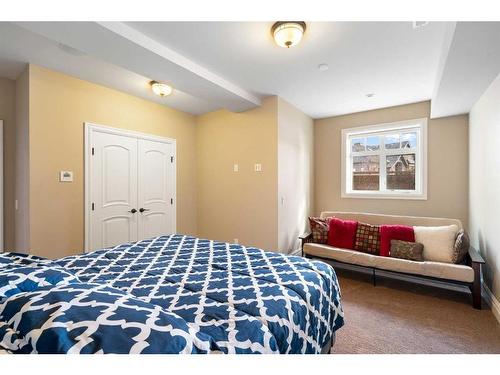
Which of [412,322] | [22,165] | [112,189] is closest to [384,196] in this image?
[412,322]

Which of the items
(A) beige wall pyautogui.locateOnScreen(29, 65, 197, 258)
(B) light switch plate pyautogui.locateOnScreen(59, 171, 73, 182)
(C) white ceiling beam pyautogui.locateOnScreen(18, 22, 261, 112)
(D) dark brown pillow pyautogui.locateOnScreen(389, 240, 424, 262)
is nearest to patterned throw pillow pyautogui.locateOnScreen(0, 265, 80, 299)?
(C) white ceiling beam pyautogui.locateOnScreen(18, 22, 261, 112)

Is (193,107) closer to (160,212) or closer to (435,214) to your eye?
(160,212)

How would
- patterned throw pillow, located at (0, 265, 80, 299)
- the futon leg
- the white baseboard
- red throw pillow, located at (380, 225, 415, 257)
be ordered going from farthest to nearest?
1. red throw pillow, located at (380, 225, 415, 257)
2. the futon leg
3. the white baseboard
4. patterned throw pillow, located at (0, 265, 80, 299)

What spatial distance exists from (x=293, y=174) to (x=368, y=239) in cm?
138

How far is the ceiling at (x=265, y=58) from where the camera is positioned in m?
1.84

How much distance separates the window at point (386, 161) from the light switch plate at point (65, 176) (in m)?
3.93

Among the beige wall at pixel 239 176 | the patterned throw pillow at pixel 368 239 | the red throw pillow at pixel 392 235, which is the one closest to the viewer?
the red throw pillow at pixel 392 235

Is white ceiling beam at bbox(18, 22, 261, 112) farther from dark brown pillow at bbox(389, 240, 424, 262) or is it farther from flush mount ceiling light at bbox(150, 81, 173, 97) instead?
dark brown pillow at bbox(389, 240, 424, 262)

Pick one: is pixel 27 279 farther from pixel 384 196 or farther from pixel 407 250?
pixel 384 196

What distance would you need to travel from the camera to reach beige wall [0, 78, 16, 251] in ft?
9.12

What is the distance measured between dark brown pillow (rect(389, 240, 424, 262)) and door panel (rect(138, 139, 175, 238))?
3.23 m

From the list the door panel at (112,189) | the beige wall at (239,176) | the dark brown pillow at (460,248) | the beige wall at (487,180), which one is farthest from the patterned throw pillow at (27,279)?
the dark brown pillow at (460,248)

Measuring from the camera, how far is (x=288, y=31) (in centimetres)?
189

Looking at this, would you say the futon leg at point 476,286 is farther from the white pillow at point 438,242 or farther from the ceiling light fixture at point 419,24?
the ceiling light fixture at point 419,24
